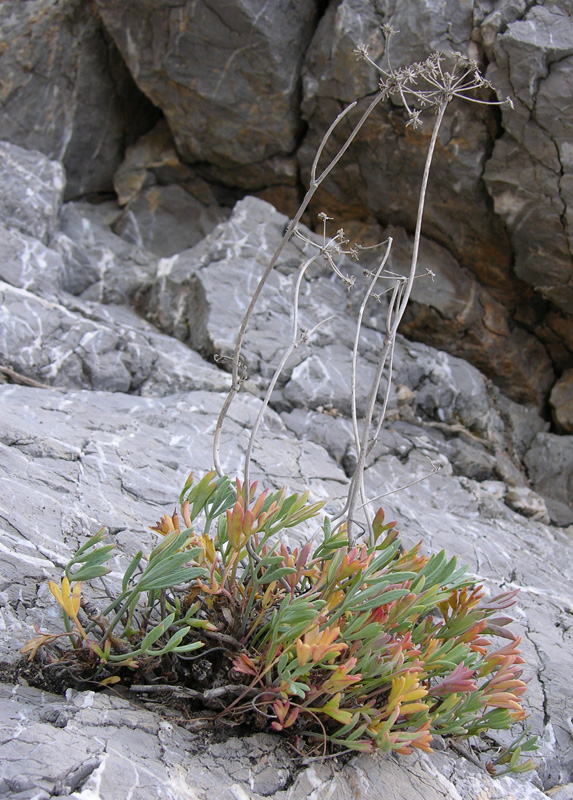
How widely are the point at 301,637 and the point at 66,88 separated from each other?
636 centimetres

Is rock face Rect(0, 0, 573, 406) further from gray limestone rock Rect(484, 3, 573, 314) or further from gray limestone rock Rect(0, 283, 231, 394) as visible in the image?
gray limestone rock Rect(0, 283, 231, 394)

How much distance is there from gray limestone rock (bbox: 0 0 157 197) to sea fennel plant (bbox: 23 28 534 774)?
17.5 feet

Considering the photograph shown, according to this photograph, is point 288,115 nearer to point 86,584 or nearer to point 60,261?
point 60,261

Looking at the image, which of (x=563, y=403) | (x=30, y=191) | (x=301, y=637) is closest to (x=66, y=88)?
(x=30, y=191)

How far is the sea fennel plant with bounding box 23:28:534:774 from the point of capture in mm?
1862

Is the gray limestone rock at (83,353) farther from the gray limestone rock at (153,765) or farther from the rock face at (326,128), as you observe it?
the gray limestone rock at (153,765)

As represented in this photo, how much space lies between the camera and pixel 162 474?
3463 millimetres

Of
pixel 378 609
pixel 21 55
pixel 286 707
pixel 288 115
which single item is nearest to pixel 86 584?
pixel 286 707

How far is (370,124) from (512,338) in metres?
2.51

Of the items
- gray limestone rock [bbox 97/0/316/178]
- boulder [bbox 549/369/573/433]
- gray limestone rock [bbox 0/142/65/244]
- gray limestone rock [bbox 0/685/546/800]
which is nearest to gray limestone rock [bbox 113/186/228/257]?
gray limestone rock [bbox 97/0/316/178]

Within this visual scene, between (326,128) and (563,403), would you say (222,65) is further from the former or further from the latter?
(563,403)

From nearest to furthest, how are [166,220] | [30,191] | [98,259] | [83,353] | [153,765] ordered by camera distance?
[153,765]
[83,353]
[30,191]
[98,259]
[166,220]

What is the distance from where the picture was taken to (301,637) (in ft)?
6.61

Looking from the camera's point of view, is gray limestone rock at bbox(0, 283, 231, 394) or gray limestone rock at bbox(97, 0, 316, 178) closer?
gray limestone rock at bbox(0, 283, 231, 394)
